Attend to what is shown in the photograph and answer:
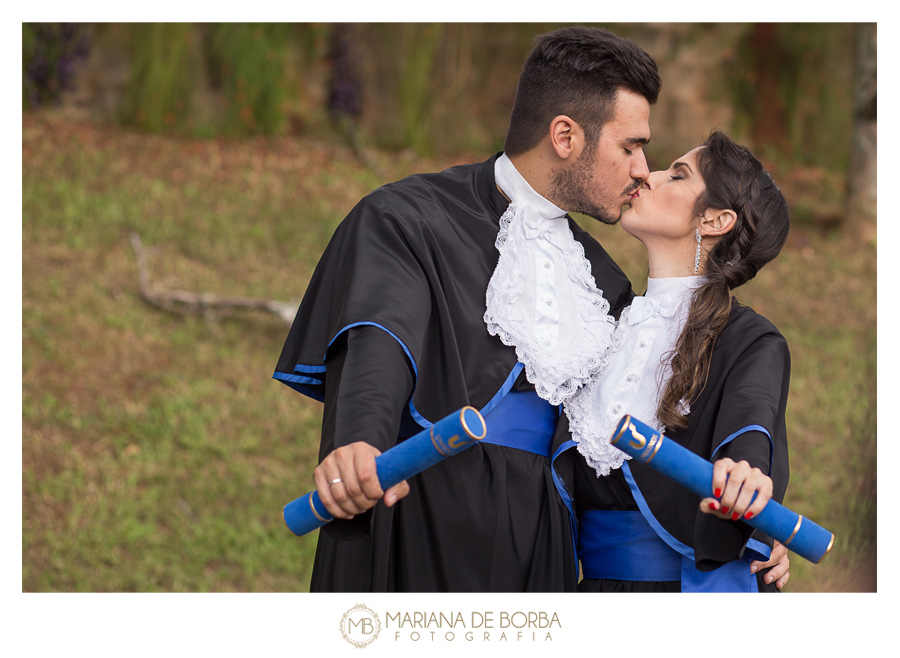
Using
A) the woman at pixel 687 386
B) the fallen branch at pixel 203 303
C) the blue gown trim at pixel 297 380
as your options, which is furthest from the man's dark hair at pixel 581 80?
the fallen branch at pixel 203 303

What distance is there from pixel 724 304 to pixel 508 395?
0.55m

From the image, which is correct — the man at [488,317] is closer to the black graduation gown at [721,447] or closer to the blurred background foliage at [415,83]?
the black graduation gown at [721,447]

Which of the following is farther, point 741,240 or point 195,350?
point 195,350

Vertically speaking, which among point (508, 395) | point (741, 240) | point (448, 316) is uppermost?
point (741, 240)

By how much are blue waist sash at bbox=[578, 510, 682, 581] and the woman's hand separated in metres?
0.56

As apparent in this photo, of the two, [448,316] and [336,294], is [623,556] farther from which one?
[336,294]

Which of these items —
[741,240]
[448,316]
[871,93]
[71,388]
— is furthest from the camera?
[871,93]

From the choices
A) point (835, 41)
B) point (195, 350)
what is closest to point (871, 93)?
point (835, 41)

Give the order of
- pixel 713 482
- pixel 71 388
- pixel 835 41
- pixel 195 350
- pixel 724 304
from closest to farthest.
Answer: pixel 713 482 → pixel 724 304 → pixel 71 388 → pixel 195 350 → pixel 835 41

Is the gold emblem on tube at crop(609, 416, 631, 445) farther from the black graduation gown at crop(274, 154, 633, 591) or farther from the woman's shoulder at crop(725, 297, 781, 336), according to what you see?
the woman's shoulder at crop(725, 297, 781, 336)

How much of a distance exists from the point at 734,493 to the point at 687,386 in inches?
19.7

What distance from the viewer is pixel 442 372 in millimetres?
1950

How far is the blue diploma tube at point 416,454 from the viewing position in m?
1.36
